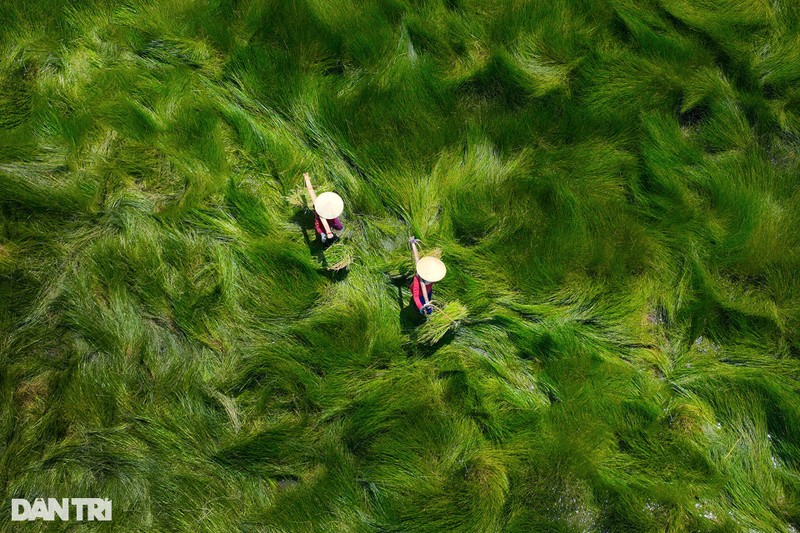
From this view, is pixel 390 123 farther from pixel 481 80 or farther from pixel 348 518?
pixel 348 518

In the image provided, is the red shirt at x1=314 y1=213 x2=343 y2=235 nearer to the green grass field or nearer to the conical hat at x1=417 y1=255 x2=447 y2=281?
the green grass field

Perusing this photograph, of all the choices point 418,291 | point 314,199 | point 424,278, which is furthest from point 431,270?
point 314,199

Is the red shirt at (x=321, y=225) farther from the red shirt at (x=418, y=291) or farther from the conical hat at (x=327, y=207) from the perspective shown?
the red shirt at (x=418, y=291)

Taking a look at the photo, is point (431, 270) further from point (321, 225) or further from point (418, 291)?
point (321, 225)

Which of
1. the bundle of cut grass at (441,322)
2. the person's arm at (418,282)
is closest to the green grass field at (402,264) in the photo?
the bundle of cut grass at (441,322)

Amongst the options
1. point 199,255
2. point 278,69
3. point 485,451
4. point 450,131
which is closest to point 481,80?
point 450,131

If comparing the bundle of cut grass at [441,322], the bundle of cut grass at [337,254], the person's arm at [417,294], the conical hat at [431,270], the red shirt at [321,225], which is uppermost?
the red shirt at [321,225]
